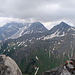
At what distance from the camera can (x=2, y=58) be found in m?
44.3

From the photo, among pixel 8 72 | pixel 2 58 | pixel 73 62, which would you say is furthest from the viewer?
pixel 2 58

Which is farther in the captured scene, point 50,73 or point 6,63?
point 6,63

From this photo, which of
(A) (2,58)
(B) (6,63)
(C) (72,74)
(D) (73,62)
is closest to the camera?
(C) (72,74)

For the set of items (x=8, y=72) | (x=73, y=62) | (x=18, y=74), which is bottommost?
(x=18, y=74)

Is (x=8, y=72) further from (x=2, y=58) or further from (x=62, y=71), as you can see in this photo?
(x=62, y=71)

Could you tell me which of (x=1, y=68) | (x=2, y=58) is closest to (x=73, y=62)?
(x=1, y=68)

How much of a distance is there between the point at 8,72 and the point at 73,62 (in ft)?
82.1

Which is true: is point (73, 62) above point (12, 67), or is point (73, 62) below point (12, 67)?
above

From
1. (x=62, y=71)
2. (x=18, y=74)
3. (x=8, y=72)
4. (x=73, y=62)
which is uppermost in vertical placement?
(x=73, y=62)

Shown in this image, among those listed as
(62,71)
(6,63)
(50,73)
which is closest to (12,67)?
(6,63)

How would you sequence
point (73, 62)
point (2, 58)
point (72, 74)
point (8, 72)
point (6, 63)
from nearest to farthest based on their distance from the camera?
point (72, 74), point (73, 62), point (8, 72), point (6, 63), point (2, 58)

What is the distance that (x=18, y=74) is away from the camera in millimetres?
43156

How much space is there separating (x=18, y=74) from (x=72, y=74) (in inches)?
986

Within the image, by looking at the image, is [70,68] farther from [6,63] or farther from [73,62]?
[6,63]
